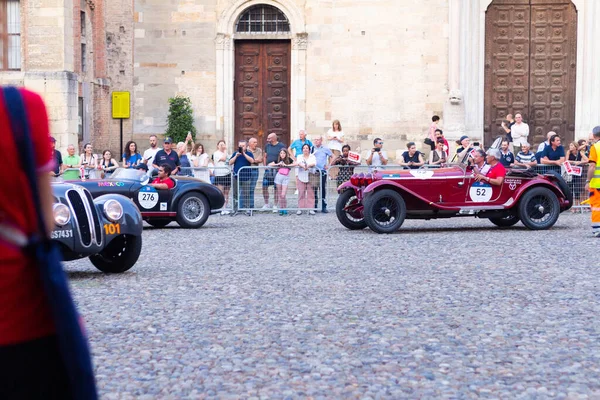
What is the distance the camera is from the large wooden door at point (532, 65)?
29.0 meters

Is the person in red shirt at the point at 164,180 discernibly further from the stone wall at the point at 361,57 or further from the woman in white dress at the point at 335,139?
the stone wall at the point at 361,57

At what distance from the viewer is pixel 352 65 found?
95.1 ft

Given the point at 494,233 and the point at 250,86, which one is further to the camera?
the point at 250,86

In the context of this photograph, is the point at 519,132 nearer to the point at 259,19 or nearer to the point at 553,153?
the point at 553,153

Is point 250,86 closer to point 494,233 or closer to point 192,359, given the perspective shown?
point 494,233

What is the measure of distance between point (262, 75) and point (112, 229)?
751 inches

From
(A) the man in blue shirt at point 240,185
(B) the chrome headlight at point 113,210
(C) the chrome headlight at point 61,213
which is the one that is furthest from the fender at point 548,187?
(C) the chrome headlight at point 61,213

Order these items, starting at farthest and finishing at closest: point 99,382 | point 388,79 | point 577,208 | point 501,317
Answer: point 388,79 < point 577,208 < point 501,317 < point 99,382

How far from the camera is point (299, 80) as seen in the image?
29.0 m

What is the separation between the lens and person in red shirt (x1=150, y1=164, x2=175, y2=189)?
707 inches

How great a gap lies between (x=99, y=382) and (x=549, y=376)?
2491mm

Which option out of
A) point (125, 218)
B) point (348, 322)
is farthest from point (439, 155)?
point (348, 322)

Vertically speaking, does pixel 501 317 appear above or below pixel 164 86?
below

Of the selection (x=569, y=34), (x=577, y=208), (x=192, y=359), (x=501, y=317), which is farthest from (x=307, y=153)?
(x=192, y=359)
